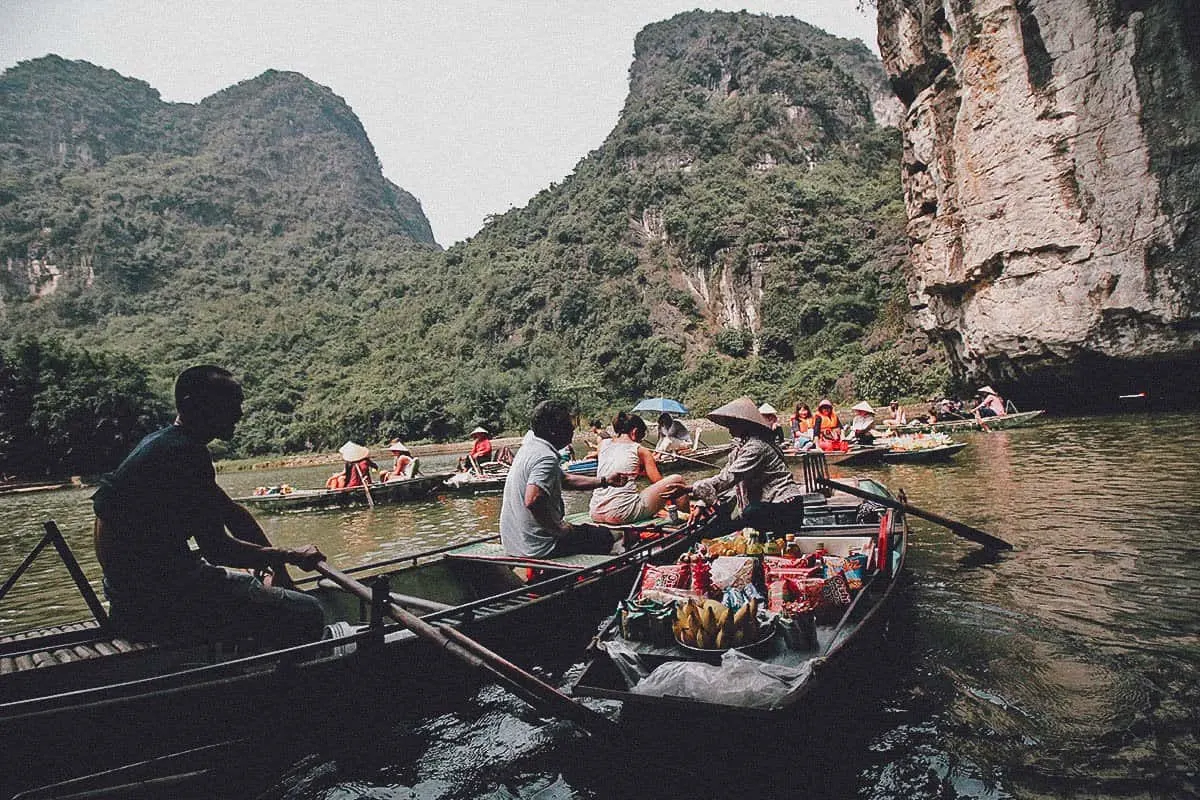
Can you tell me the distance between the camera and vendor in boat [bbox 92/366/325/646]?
3188 mm

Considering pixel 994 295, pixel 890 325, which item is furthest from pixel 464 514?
pixel 890 325

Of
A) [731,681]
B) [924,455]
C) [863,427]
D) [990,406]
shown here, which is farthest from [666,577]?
[990,406]

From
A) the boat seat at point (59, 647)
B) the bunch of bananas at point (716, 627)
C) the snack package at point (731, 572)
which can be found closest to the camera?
the boat seat at point (59, 647)

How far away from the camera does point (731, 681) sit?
9.86 ft

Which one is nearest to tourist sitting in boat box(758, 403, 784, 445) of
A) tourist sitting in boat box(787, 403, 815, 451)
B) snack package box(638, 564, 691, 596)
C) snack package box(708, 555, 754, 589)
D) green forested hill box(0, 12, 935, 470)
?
snack package box(708, 555, 754, 589)

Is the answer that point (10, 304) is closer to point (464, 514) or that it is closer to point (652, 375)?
point (652, 375)

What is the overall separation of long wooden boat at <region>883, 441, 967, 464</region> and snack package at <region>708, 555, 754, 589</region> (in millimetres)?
10324

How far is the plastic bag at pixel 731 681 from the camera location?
2.92m

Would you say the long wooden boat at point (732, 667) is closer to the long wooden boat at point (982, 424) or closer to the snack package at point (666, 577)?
the snack package at point (666, 577)

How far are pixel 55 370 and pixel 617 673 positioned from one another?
46428 mm

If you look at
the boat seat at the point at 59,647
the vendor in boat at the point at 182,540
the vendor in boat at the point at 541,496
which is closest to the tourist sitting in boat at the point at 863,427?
the vendor in boat at the point at 541,496

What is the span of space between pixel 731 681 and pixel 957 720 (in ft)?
5.50

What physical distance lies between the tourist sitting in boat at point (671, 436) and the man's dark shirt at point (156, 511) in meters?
13.2

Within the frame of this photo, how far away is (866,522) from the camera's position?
6.73 m
